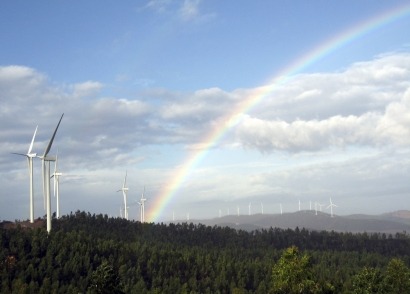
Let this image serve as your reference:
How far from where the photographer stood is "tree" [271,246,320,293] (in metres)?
101

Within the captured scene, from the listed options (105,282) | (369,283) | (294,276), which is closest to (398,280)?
(369,283)

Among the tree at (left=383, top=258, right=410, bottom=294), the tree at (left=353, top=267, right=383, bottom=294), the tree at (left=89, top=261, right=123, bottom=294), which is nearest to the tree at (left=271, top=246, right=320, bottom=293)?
the tree at (left=353, top=267, right=383, bottom=294)

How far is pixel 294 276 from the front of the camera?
3979 inches

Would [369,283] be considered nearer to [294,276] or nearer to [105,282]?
[294,276]

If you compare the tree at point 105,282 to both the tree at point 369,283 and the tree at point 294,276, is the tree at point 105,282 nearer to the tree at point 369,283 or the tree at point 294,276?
the tree at point 294,276

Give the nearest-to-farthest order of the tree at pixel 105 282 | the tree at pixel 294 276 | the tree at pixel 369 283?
1. the tree at pixel 105 282
2. the tree at pixel 294 276
3. the tree at pixel 369 283

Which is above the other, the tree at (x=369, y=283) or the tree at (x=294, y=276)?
the tree at (x=294, y=276)

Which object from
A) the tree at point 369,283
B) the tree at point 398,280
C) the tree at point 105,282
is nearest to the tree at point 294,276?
the tree at point 369,283

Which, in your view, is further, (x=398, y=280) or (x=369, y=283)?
(x=398, y=280)

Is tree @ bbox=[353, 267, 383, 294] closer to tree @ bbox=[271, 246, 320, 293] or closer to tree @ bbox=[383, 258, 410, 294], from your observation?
tree @ bbox=[383, 258, 410, 294]

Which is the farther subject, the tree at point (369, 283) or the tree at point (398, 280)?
the tree at point (398, 280)

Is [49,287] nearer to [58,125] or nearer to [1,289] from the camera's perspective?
[1,289]

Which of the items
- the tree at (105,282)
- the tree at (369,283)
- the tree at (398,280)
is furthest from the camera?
the tree at (398,280)

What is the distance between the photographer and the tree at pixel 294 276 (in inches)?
3974
